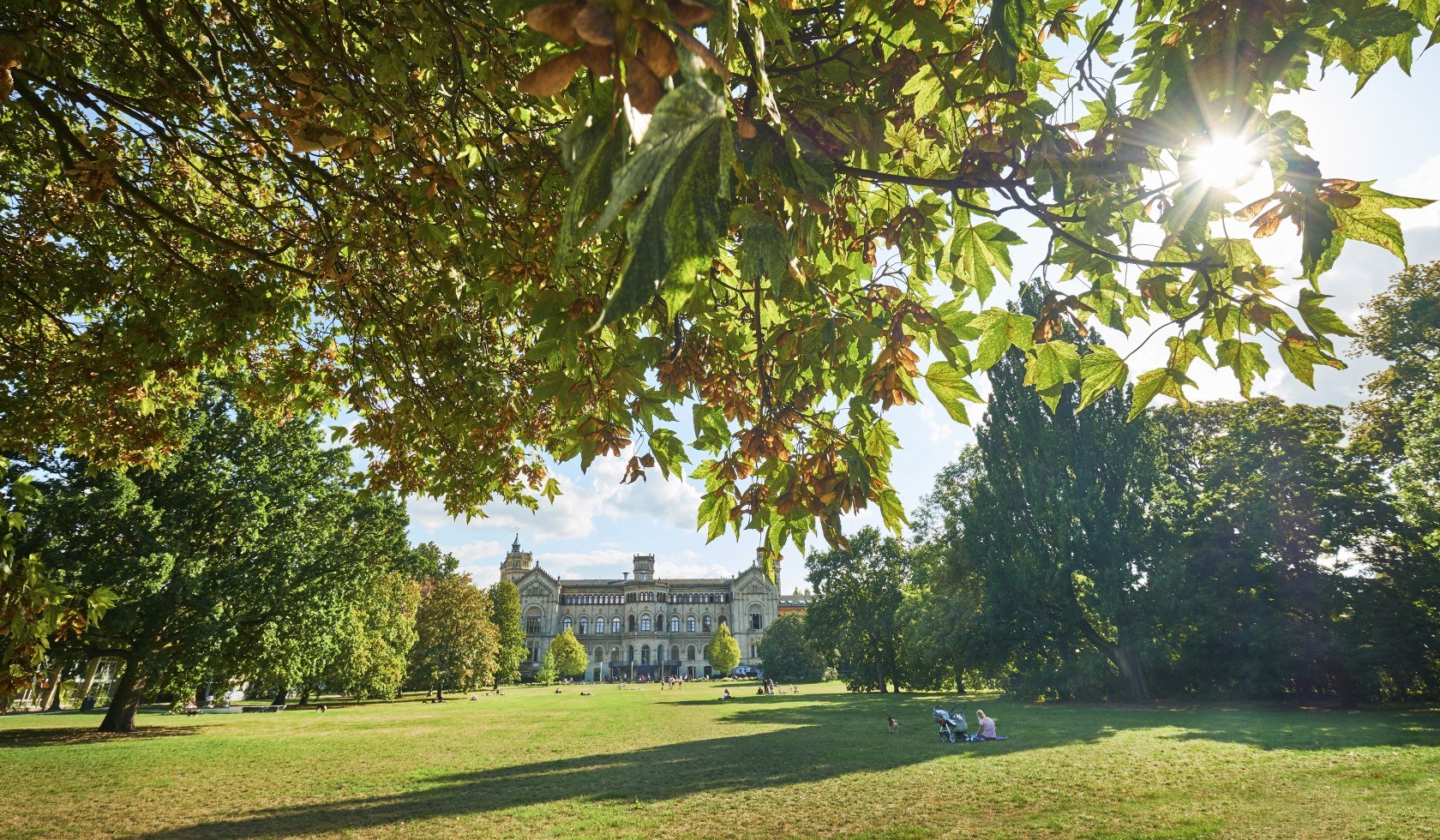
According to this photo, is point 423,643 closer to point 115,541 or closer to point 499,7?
point 115,541

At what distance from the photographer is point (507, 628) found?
204ft

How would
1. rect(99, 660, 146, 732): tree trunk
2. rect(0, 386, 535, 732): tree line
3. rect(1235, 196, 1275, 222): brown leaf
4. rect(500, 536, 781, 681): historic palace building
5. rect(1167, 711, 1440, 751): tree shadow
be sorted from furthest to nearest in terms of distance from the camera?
rect(500, 536, 781, 681): historic palace building
rect(99, 660, 146, 732): tree trunk
rect(0, 386, 535, 732): tree line
rect(1167, 711, 1440, 751): tree shadow
rect(1235, 196, 1275, 222): brown leaf

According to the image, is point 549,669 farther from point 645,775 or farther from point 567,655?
point 645,775

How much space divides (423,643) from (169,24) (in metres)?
43.4

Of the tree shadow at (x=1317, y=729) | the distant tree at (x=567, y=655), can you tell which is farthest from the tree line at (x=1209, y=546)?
the distant tree at (x=567, y=655)

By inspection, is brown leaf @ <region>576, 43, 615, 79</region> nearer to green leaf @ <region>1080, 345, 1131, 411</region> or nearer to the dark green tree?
green leaf @ <region>1080, 345, 1131, 411</region>

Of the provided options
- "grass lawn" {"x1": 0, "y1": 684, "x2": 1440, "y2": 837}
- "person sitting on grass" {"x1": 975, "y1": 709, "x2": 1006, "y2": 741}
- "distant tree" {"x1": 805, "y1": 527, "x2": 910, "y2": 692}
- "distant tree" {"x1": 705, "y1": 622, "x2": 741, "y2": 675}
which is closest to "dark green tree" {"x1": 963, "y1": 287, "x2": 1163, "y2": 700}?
"grass lawn" {"x1": 0, "y1": 684, "x2": 1440, "y2": 837}

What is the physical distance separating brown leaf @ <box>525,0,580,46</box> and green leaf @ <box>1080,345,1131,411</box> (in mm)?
2297

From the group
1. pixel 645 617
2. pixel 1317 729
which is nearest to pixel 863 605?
pixel 1317 729

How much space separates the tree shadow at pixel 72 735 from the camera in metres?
17.8

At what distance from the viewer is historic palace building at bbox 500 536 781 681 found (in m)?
90.1

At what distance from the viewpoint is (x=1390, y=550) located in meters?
21.2

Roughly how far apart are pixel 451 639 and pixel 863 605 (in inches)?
1111

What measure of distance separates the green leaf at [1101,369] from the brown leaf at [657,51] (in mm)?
2200
